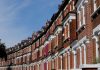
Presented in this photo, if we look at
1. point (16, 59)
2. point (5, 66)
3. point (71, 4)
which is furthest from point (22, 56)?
point (71, 4)

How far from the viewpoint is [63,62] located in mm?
38625

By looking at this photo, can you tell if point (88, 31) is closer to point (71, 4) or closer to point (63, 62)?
point (71, 4)

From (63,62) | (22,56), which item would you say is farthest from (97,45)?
(22,56)

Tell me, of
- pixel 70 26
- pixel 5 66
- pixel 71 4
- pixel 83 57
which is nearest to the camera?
pixel 83 57

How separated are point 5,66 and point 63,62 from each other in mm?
118539

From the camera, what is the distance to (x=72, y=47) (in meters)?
31.7

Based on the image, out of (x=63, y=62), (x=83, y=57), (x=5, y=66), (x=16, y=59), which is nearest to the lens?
(x=83, y=57)

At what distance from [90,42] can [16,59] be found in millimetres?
106653

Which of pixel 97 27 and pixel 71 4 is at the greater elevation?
pixel 71 4

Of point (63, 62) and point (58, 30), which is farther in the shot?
point (58, 30)

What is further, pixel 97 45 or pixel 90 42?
pixel 90 42

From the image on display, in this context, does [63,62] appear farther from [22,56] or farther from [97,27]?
[22,56]

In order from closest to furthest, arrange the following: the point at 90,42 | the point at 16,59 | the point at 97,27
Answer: the point at 97,27
the point at 90,42
the point at 16,59

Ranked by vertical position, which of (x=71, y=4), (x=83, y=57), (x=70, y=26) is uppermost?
(x=71, y=4)
